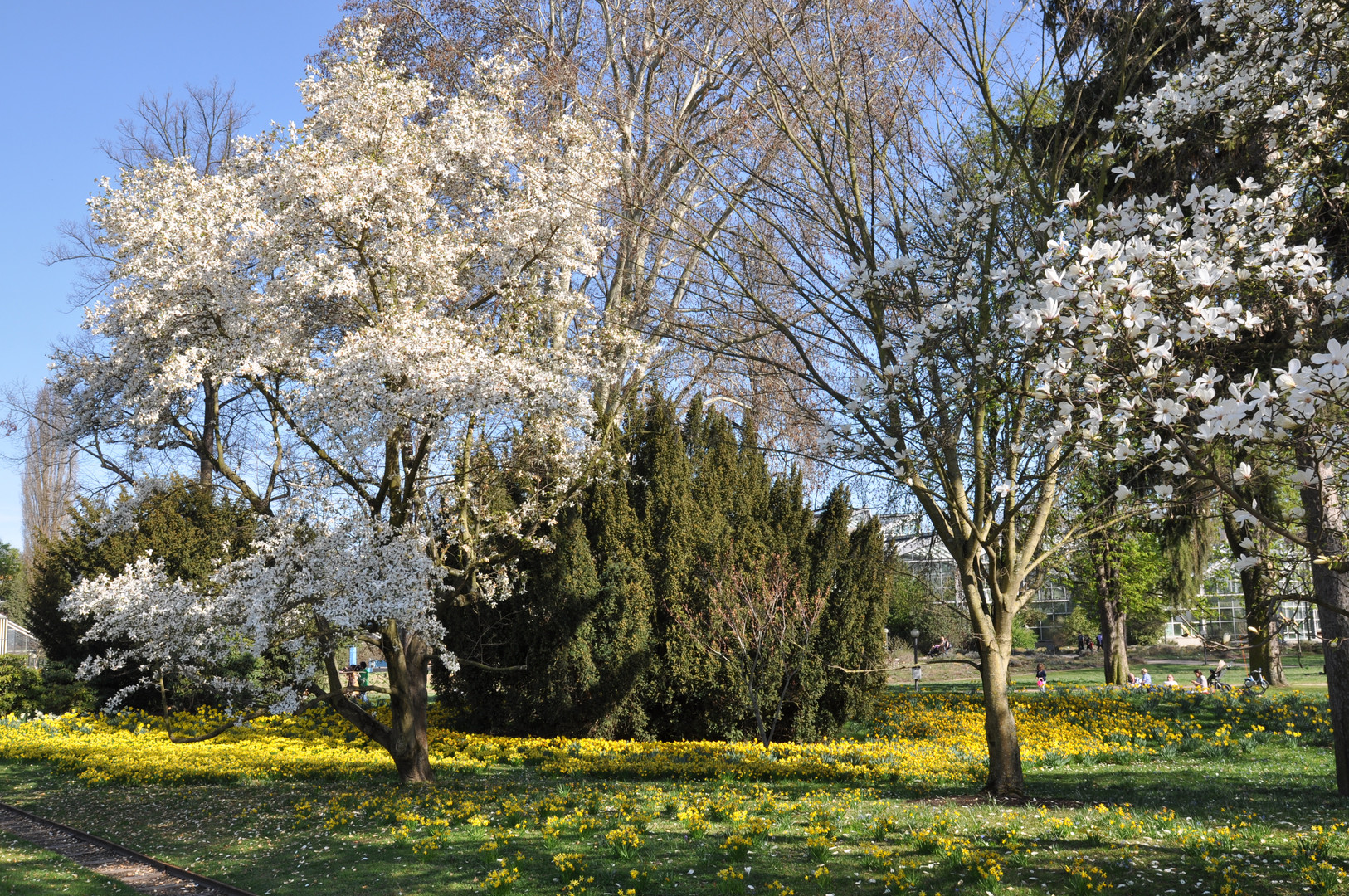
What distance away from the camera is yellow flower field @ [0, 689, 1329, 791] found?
9.77 m

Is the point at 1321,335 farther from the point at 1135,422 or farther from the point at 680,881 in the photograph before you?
the point at 680,881

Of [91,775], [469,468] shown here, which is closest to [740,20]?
[469,468]

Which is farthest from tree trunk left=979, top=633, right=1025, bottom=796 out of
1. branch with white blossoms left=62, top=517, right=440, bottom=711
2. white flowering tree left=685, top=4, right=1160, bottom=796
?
branch with white blossoms left=62, top=517, right=440, bottom=711

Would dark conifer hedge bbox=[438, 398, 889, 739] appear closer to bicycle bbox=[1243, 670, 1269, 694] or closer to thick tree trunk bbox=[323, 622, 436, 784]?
thick tree trunk bbox=[323, 622, 436, 784]

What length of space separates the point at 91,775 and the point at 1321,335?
13.2m

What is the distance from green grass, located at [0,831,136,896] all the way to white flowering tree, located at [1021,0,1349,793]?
282 inches

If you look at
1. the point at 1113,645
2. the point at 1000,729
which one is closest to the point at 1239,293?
the point at 1000,729

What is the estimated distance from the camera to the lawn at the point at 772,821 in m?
5.24

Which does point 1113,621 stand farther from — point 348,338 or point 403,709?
point 348,338

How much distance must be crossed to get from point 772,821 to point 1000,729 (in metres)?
2.54

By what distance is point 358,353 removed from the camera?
843 centimetres

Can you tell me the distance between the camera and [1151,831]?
19.6 feet

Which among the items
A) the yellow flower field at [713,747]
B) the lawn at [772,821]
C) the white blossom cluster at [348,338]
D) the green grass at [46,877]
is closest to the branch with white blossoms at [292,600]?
the white blossom cluster at [348,338]

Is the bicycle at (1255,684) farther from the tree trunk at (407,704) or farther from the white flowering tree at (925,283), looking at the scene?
the tree trunk at (407,704)
